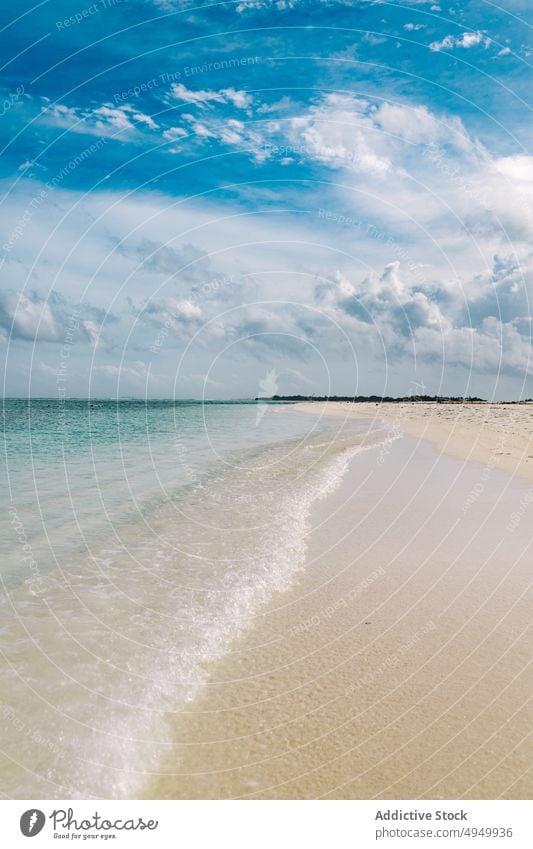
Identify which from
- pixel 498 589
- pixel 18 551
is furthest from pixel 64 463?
pixel 498 589

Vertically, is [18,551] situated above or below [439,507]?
below
